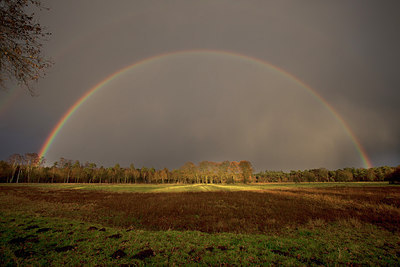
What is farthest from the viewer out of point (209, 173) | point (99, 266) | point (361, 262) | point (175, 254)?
point (209, 173)

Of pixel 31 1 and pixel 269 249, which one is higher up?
pixel 31 1

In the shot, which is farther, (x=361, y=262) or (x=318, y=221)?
(x=318, y=221)

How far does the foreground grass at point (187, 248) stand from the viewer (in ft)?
19.9

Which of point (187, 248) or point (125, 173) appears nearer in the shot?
point (187, 248)

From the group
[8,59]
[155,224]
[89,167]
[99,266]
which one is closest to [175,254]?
[99,266]

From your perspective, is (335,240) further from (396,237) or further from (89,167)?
(89,167)

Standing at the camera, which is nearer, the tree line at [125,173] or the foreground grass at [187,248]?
the foreground grass at [187,248]

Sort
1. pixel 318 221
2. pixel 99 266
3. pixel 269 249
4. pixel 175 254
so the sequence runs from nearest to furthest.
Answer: pixel 99 266, pixel 175 254, pixel 269 249, pixel 318 221

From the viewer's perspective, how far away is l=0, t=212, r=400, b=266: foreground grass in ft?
19.9

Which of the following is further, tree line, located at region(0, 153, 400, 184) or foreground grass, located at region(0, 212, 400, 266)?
tree line, located at region(0, 153, 400, 184)

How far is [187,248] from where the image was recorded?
734cm

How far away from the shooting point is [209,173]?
119688 mm

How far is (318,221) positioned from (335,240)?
13.1 feet

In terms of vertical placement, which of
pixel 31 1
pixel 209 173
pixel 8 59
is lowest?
pixel 209 173
